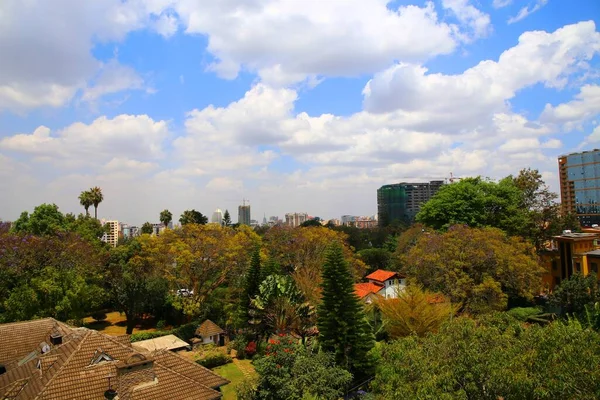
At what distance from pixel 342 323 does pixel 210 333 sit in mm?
10686

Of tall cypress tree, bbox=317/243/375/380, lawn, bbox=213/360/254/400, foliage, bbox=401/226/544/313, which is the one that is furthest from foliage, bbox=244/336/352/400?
foliage, bbox=401/226/544/313

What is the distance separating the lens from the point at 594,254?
26.5m

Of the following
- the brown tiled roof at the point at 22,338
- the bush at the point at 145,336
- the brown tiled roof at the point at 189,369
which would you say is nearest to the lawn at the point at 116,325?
the bush at the point at 145,336

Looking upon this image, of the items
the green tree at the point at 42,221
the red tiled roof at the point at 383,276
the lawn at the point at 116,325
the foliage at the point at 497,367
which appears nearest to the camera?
the foliage at the point at 497,367

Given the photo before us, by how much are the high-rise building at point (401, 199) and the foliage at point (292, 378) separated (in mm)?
98703

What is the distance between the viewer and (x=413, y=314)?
19969 mm

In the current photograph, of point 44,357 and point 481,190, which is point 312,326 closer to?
point 44,357

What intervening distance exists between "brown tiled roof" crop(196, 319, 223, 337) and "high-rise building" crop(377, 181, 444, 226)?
8808 centimetres

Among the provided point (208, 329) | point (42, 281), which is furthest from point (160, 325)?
point (42, 281)

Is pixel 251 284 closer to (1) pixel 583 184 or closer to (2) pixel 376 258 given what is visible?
(2) pixel 376 258

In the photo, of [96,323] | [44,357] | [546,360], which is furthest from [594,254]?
[96,323]

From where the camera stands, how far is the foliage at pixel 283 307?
2288 cm

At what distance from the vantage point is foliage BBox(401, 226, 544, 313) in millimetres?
23438

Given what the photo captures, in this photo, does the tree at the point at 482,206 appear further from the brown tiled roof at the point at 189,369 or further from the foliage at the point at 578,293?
the brown tiled roof at the point at 189,369
